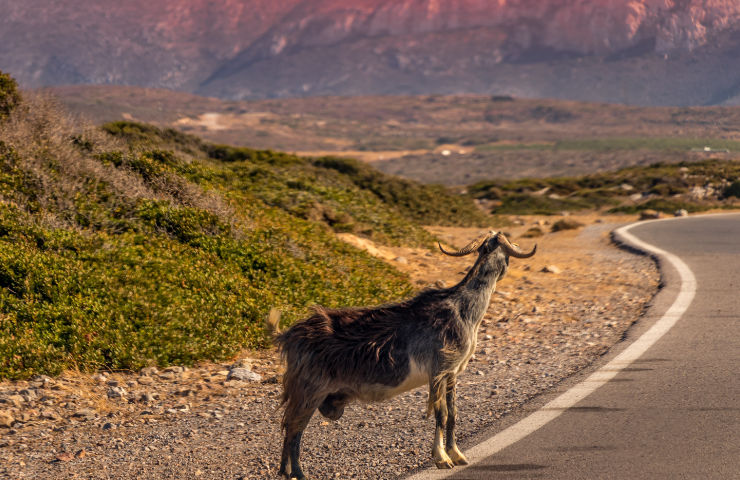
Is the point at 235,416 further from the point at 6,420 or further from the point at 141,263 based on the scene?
the point at 141,263

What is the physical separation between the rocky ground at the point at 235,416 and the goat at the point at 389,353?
50 centimetres

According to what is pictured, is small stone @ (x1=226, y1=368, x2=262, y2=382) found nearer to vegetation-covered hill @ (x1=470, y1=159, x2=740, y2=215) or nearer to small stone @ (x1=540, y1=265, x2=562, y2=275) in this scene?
small stone @ (x1=540, y1=265, x2=562, y2=275)

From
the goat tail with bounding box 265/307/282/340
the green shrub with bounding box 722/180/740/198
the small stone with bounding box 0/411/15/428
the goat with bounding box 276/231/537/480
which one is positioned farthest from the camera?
the green shrub with bounding box 722/180/740/198

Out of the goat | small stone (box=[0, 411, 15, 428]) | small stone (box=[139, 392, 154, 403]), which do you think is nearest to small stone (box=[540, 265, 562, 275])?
small stone (box=[139, 392, 154, 403])

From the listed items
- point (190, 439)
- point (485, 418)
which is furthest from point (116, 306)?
point (485, 418)

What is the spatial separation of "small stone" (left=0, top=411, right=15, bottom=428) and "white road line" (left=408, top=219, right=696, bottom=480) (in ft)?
11.5

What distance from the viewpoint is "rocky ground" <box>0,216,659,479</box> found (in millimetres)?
A: 5156

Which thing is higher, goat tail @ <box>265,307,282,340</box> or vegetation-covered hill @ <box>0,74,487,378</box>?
goat tail @ <box>265,307,282,340</box>

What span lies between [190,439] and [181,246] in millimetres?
5459

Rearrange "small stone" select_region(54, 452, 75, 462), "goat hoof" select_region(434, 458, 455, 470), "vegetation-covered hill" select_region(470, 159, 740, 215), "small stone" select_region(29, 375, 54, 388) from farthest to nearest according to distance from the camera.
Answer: "vegetation-covered hill" select_region(470, 159, 740, 215) < "small stone" select_region(29, 375, 54, 388) < "small stone" select_region(54, 452, 75, 462) < "goat hoof" select_region(434, 458, 455, 470)

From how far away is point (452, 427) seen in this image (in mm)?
4867

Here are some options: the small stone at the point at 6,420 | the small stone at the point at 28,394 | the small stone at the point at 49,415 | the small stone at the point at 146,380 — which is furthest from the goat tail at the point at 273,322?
the small stone at the point at 28,394

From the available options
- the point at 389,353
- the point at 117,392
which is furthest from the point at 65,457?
the point at 389,353

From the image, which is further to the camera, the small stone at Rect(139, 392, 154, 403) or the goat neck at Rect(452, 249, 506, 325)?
the small stone at Rect(139, 392, 154, 403)
